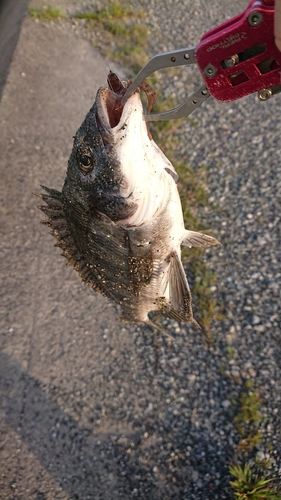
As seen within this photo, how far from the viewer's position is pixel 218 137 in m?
5.90

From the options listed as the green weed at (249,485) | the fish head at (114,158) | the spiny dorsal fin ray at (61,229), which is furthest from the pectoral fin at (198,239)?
the green weed at (249,485)

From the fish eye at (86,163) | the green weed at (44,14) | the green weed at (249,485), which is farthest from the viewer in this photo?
the green weed at (44,14)

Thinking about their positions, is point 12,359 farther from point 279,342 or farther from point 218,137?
point 218,137

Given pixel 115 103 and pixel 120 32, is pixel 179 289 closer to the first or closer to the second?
pixel 115 103

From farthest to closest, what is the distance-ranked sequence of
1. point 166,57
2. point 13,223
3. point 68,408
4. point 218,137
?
point 218,137 < point 13,223 < point 68,408 < point 166,57

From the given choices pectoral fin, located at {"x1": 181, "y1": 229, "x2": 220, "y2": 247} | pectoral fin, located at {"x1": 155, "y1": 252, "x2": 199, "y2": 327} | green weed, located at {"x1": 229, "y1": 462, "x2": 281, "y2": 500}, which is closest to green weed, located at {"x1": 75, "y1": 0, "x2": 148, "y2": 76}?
pectoral fin, located at {"x1": 181, "y1": 229, "x2": 220, "y2": 247}

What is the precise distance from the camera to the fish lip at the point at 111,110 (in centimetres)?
188

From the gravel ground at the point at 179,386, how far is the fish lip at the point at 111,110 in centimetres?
279

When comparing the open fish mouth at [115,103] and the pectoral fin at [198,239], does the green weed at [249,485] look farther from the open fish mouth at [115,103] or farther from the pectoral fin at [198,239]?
the open fish mouth at [115,103]

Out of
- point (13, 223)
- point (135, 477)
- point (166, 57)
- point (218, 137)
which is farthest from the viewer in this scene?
point (218, 137)

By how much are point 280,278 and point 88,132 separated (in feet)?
10.2

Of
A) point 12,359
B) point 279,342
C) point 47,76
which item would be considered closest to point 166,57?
point 279,342

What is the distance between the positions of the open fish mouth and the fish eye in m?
0.17

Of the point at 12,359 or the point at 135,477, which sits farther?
the point at 12,359
